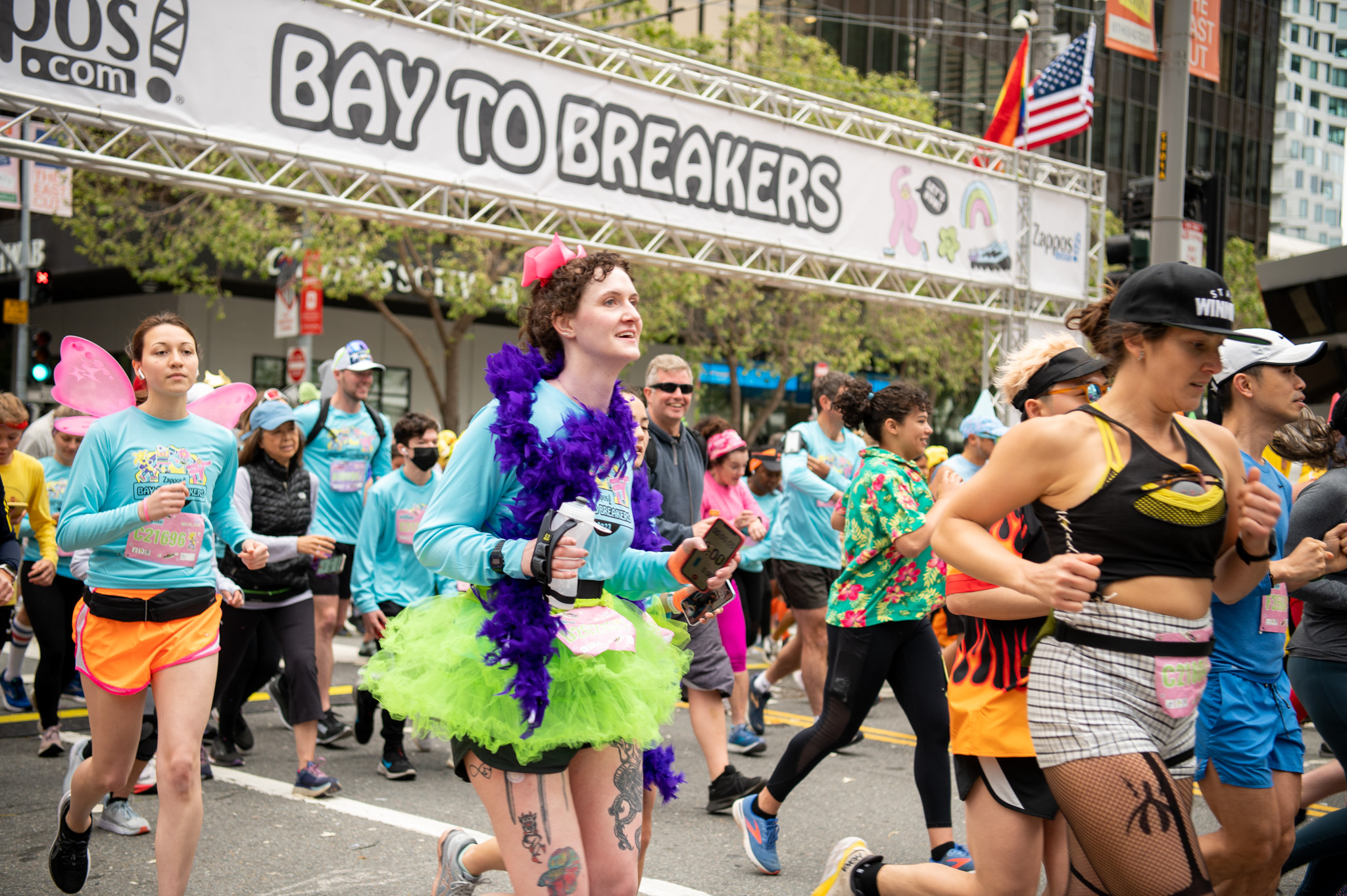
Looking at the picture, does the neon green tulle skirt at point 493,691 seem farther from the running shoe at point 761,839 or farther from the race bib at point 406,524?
the race bib at point 406,524

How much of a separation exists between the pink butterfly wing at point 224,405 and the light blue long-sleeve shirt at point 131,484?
0.26m

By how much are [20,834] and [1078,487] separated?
4.73m

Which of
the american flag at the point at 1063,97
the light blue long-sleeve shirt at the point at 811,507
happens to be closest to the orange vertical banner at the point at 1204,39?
the american flag at the point at 1063,97

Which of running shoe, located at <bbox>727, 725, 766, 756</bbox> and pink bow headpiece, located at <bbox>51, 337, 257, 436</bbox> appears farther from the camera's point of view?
running shoe, located at <bbox>727, 725, 766, 756</bbox>

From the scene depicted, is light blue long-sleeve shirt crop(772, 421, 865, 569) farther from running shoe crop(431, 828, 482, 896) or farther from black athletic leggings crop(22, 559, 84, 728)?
running shoe crop(431, 828, 482, 896)

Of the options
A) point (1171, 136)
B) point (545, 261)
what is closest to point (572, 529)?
point (545, 261)

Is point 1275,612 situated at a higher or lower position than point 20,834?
higher

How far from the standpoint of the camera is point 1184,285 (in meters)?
2.70

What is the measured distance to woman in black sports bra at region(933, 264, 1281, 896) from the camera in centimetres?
261

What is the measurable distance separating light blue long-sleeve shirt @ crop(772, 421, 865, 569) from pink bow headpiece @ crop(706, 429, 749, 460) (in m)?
0.51

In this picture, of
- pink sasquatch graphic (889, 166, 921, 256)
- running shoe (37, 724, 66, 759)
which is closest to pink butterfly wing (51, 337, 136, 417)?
running shoe (37, 724, 66, 759)

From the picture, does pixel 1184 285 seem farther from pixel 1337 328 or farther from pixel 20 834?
pixel 1337 328

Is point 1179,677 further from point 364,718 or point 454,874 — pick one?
point 364,718

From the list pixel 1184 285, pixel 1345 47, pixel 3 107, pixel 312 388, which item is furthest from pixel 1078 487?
pixel 1345 47
